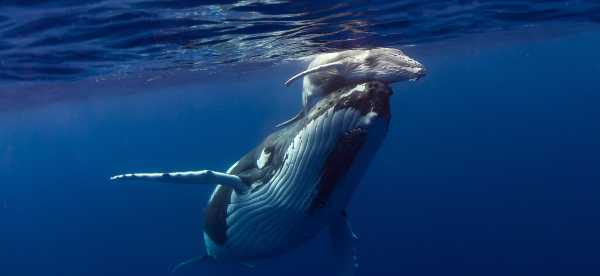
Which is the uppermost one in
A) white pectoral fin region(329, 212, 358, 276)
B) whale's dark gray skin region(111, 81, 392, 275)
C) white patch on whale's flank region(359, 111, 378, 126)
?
white patch on whale's flank region(359, 111, 378, 126)

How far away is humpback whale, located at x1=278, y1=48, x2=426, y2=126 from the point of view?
5.60 m

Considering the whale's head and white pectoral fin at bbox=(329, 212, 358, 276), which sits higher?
the whale's head

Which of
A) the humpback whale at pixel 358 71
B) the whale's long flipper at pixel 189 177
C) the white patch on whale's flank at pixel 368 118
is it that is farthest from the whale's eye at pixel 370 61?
the whale's long flipper at pixel 189 177

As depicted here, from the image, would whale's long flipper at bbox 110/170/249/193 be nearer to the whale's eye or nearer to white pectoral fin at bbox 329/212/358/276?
white pectoral fin at bbox 329/212/358/276

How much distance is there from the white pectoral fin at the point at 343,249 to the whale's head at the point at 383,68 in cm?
296

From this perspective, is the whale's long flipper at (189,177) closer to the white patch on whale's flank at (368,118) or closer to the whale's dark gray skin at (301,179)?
the whale's dark gray skin at (301,179)

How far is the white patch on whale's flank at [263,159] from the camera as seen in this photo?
6.65 meters

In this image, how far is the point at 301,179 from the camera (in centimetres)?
595

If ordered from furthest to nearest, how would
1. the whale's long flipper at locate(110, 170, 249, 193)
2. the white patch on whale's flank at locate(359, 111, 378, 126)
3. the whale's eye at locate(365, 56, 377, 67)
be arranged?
the whale's long flipper at locate(110, 170, 249, 193), the whale's eye at locate(365, 56, 377, 67), the white patch on whale's flank at locate(359, 111, 378, 126)

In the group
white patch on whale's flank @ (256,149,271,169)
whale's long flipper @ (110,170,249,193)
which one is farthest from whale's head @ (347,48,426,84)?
whale's long flipper @ (110,170,249,193)

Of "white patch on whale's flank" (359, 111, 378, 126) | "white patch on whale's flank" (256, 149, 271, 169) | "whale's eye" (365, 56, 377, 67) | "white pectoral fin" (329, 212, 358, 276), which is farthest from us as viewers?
"white pectoral fin" (329, 212, 358, 276)

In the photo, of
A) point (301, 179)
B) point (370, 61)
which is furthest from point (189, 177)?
point (370, 61)

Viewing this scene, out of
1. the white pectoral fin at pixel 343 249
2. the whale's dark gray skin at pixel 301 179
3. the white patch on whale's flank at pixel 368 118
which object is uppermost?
the white patch on whale's flank at pixel 368 118

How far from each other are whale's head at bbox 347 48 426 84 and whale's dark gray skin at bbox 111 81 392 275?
0.60 feet
